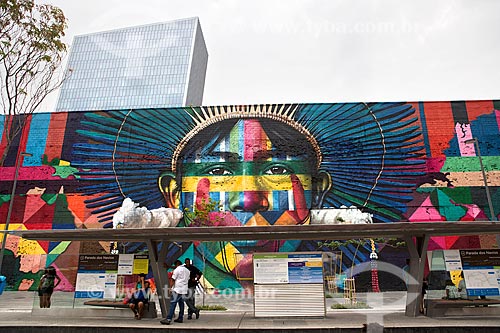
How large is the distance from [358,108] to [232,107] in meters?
8.35

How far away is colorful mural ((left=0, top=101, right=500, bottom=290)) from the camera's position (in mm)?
24328

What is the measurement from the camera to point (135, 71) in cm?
9719

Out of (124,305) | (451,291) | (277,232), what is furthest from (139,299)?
(451,291)

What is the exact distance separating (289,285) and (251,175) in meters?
15.2

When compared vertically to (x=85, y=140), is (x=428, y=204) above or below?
below

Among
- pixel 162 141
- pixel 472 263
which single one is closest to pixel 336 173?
pixel 162 141

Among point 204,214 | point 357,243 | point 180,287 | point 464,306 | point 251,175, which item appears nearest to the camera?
point 180,287

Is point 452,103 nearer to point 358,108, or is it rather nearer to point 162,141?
point 358,108

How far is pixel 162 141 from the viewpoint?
26.2 metres

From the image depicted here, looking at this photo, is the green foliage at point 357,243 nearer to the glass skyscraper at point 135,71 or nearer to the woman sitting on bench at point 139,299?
the woman sitting on bench at point 139,299

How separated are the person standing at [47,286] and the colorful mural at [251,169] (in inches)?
411

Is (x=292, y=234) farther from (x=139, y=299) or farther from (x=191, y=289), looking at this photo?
(x=139, y=299)

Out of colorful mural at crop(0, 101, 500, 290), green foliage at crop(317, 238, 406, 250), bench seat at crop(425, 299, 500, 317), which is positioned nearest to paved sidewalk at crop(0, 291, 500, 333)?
bench seat at crop(425, 299, 500, 317)

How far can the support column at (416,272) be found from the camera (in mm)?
10633
